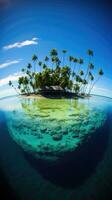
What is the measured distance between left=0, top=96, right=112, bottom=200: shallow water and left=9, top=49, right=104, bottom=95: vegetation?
0.11 meters

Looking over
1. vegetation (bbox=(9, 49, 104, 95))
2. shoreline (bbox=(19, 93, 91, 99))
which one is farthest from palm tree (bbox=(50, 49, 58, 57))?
shoreline (bbox=(19, 93, 91, 99))

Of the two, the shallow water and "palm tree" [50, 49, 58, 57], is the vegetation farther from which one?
the shallow water

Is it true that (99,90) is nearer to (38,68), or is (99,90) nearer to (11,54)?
(38,68)

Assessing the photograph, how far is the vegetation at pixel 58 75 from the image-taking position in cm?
256

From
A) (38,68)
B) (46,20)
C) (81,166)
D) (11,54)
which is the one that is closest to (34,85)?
(38,68)

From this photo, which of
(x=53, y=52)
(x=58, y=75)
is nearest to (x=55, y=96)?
(x=58, y=75)

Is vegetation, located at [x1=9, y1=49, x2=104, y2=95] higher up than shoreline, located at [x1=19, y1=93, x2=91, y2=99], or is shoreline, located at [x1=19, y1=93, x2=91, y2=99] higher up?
vegetation, located at [x1=9, y1=49, x2=104, y2=95]

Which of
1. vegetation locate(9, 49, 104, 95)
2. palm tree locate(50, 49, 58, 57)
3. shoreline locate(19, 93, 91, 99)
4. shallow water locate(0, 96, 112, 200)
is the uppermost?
palm tree locate(50, 49, 58, 57)

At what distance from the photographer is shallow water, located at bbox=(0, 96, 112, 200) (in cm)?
248

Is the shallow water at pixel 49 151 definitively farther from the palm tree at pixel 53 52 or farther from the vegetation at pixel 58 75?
the palm tree at pixel 53 52

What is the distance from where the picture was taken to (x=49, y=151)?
251cm

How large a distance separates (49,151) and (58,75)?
1.96ft

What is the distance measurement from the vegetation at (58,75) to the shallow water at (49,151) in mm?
108

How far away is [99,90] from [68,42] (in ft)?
1.51
